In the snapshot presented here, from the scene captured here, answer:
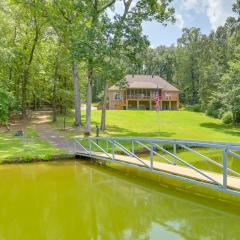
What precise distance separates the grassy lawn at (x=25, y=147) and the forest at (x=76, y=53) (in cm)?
154

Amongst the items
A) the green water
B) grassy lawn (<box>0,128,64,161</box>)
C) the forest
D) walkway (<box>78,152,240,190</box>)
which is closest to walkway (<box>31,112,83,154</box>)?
grassy lawn (<box>0,128,64,161</box>)

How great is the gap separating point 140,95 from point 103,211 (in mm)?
44298

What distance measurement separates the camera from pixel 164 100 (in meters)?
53.9

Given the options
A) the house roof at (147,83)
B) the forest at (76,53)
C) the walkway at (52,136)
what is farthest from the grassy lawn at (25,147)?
the house roof at (147,83)

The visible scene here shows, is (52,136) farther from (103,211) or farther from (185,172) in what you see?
(103,211)

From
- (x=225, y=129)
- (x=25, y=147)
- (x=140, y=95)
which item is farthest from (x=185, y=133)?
(x=140, y=95)

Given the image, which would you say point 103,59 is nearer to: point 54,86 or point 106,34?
point 106,34

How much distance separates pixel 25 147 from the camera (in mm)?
18391

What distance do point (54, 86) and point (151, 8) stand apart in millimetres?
11800

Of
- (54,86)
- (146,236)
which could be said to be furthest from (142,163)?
(54,86)

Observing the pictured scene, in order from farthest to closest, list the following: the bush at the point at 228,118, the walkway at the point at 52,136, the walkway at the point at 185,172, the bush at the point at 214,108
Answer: the bush at the point at 214,108 → the bush at the point at 228,118 → the walkway at the point at 52,136 → the walkway at the point at 185,172

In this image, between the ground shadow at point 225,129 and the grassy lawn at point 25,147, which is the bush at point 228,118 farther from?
the grassy lawn at point 25,147

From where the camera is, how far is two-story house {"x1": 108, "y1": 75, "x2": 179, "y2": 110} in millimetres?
52688

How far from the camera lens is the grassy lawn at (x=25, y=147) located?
53.8ft
